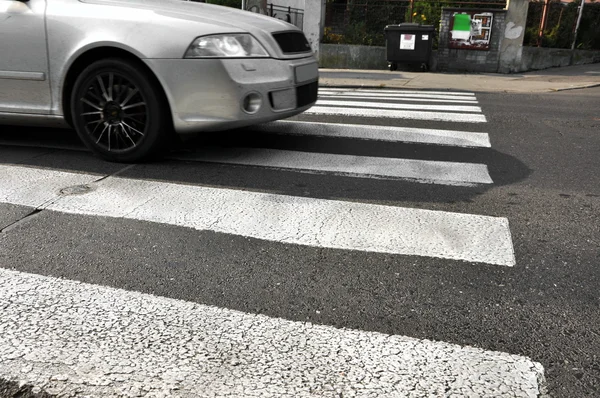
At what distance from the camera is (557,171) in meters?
4.96

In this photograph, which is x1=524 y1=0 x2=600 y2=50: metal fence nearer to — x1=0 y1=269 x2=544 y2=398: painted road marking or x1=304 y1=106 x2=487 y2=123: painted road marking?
x1=304 y1=106 x2=487 y2=123: painted road marking

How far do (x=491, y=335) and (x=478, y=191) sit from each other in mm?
2147

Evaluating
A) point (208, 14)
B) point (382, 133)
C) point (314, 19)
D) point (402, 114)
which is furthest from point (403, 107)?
point (314, 19)

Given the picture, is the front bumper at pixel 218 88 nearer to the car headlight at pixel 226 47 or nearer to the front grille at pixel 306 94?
the car headlight at pixel 226 47

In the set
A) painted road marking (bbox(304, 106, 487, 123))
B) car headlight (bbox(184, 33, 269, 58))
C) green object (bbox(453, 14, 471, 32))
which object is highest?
green object (bbox(453, 14, 471, 32))

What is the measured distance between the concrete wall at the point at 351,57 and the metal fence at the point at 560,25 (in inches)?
184

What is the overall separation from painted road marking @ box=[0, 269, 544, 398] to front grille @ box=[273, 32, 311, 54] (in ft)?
9.87

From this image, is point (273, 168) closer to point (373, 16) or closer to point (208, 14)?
point (208, 14)

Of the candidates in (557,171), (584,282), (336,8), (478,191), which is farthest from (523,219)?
(336,8)

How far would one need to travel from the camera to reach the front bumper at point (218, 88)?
4.54m

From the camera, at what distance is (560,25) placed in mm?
18000

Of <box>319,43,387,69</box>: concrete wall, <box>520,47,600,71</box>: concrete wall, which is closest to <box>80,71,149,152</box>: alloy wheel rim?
<box>319,43,387,69</box>: concrete wall

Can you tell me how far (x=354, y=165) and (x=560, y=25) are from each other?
1608 centimetres

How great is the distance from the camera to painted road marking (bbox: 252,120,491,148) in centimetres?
607
